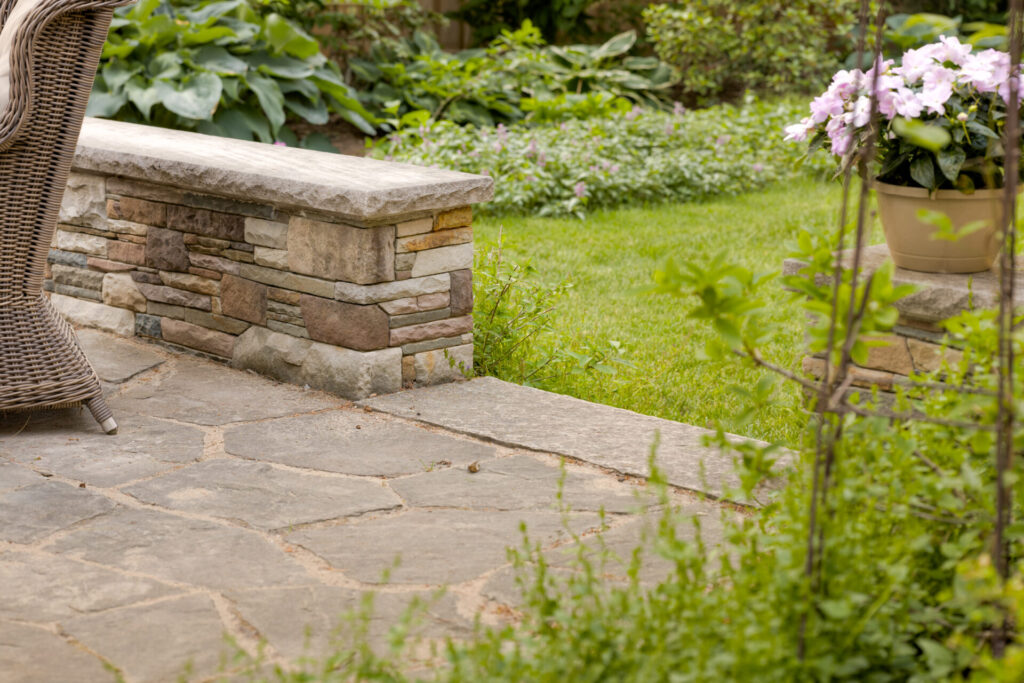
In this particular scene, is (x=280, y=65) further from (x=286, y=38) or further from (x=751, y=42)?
(x=751, y=42)

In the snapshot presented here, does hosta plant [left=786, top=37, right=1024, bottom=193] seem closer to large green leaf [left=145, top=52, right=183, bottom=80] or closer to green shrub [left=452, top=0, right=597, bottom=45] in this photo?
large green leaf [left=145, top=52, right=183, bottom=80]

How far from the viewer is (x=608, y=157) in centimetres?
684

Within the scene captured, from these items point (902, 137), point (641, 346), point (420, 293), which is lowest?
point (641, 346)

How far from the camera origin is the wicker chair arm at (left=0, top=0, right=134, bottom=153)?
2.74 metres

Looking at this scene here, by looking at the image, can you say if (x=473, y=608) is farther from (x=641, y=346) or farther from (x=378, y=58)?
(x=378, y=58)

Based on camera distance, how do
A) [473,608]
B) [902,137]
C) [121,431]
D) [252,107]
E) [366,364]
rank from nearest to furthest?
[473,608], [902,137], [121,431], [366,364], [252,107]

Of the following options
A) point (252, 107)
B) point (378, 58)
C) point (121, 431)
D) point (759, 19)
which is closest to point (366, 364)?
point (121, 431)

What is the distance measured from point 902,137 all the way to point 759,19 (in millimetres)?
6545

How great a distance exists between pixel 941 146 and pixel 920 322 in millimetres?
430

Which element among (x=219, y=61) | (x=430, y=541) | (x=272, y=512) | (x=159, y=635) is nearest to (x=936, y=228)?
(x=430, y=541)

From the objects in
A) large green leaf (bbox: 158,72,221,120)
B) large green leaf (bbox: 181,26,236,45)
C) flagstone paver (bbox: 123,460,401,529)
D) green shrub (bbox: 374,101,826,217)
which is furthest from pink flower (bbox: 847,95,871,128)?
large green leaf (bbox: 181,26,236,45)

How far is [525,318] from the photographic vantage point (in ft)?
12.5

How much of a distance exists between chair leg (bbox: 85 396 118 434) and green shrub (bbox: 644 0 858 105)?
6802mm

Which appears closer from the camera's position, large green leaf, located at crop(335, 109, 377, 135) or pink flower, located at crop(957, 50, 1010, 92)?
pink flower, located at crop(957, 50, 1010, 92)
